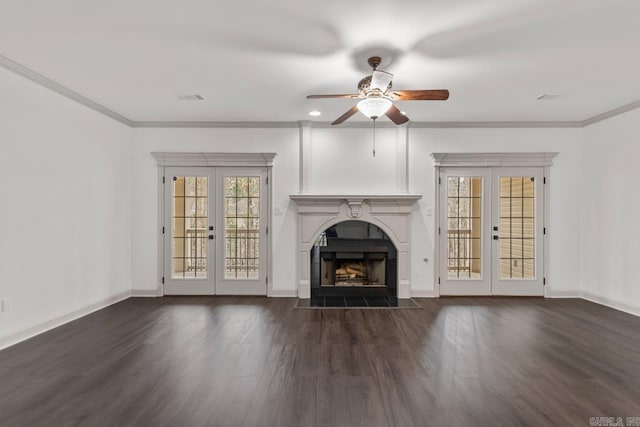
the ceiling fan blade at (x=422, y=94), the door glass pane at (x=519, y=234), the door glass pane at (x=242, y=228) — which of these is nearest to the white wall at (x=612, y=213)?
the door glass pane at (x=519, y=234)

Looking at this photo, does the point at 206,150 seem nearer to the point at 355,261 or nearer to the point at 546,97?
the point at 355,261

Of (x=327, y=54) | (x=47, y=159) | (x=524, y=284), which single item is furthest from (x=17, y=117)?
(x=524, y=284)

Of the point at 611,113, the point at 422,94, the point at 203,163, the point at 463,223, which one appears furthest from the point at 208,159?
the point at 611,113

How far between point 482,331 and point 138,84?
191 inches

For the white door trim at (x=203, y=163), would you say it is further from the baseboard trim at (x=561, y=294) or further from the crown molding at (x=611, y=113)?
the crown molding at (x=611, y=113)

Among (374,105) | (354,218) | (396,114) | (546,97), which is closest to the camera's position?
(374,105)

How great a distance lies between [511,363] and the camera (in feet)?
9.30

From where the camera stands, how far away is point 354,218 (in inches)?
202

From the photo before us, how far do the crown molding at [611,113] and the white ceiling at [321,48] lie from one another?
142 mm

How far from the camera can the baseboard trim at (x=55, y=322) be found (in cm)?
317

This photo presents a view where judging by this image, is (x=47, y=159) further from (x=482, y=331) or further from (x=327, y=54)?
(x=482, y=331)

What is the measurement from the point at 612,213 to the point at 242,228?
18.2 feet

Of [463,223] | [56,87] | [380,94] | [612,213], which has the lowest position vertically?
[463,223]

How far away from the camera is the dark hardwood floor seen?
6.97 ft
